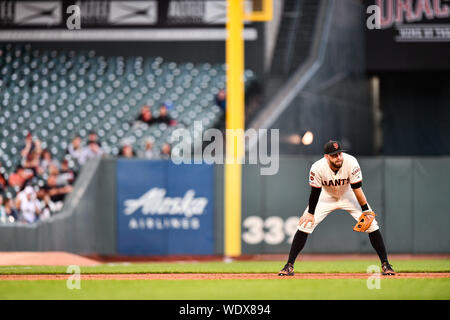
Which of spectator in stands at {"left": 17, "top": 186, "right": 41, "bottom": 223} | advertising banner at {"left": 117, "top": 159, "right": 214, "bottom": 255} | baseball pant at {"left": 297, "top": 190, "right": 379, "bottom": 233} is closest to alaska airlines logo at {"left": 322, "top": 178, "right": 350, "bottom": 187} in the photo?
baseball pant at {"left": 297, "top": 190, "right": 379, "bottom": 233}

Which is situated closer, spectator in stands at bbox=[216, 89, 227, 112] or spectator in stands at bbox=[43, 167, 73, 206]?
spectator in stands at bbox=[43, 167, 73, 206]

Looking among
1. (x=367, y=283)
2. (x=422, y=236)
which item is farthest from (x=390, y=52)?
(x=367, y=283)

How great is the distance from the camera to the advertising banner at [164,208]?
1264 cm

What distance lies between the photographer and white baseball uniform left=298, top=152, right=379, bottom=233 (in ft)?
23.6

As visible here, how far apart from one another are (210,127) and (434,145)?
699 cm

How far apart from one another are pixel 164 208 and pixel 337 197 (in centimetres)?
567

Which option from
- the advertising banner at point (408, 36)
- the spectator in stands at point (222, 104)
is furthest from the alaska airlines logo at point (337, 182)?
the advertising banner at point (408, 36)

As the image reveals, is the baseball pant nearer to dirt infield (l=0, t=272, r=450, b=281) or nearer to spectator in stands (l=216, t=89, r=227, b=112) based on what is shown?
dirt infield (l=0, t=272, r=450, b=281)

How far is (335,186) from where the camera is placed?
7.32 m

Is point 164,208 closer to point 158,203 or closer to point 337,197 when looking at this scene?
point 158,203

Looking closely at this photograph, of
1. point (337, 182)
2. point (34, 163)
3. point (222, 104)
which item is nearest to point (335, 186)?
point (337, 182)

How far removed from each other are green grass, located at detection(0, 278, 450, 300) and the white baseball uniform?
0.79 meters

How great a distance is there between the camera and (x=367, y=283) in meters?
6.64
